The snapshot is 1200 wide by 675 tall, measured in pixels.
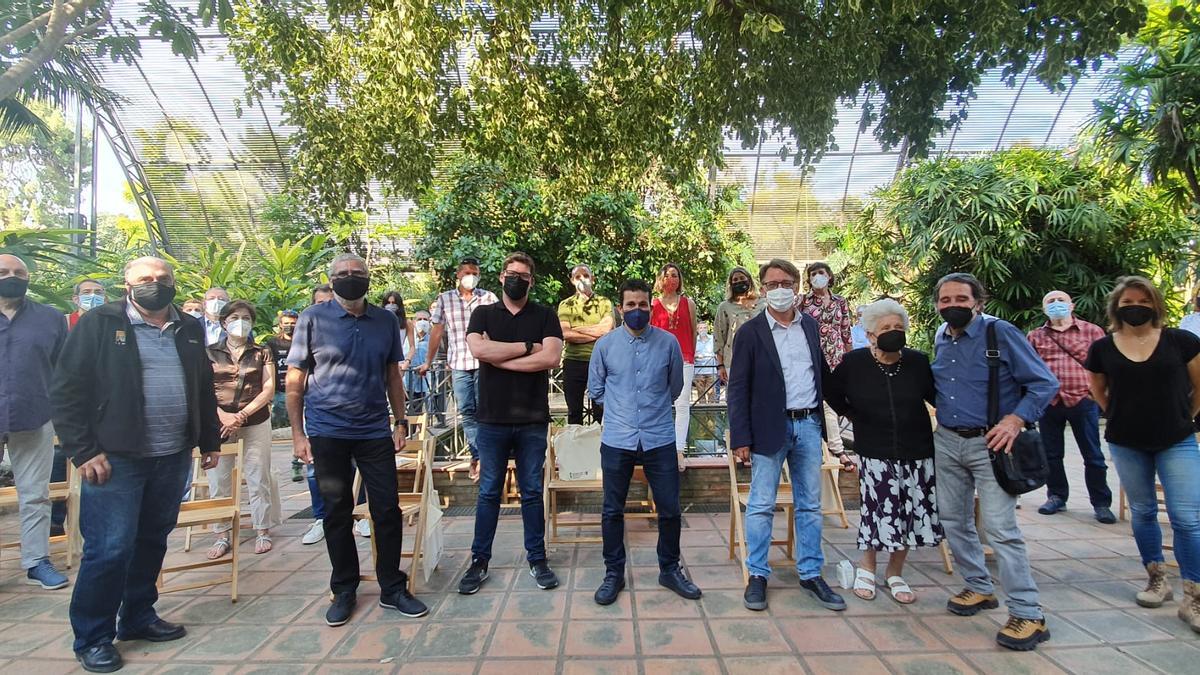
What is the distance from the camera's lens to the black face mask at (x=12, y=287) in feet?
11.7

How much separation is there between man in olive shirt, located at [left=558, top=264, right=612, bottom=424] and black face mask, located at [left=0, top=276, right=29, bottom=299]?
3.56m

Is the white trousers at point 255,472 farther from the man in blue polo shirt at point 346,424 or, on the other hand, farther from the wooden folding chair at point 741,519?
the wooden folding chair at point 741,519

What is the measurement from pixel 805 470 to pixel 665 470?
2.66 feet

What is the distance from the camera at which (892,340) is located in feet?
10.5

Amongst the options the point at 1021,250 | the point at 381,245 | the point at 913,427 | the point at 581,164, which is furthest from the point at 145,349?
the point at 381,245

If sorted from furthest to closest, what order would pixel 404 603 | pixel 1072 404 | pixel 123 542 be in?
1. pixel 1072 404
2. pixel 404 603
3. pixel 123 542

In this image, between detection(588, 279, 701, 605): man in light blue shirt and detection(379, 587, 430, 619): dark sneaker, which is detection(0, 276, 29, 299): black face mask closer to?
detection(379, 587, 430, 619): dark sneaker

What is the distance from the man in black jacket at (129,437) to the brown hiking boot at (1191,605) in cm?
513

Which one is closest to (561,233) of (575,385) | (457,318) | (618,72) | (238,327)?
(457,318)

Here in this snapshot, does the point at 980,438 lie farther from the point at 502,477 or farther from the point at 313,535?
the point at 313,535

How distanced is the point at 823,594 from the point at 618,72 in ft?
13.6

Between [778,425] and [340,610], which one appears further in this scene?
[778,425]

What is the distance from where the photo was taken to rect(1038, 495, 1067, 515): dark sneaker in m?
4.83

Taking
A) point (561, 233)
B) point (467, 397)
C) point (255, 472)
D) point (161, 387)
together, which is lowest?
point (255, 472)
